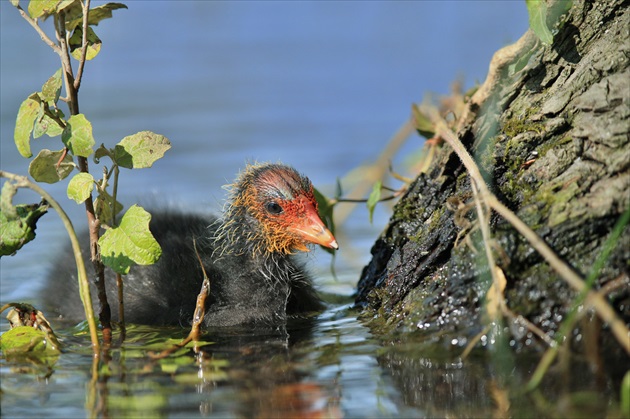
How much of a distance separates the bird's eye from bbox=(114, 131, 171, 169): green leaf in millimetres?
1026

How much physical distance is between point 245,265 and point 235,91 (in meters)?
4.68

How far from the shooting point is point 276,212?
4629mm

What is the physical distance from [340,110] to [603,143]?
18.2 ft

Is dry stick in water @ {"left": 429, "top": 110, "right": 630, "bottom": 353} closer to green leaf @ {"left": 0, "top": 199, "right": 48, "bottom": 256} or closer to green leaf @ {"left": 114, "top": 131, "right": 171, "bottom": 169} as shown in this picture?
green leaf @ {"left": 114, "top": 131, "right": 171, "bottom": 169}

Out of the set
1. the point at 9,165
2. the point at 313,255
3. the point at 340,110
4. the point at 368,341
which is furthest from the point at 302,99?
the point at 368,341

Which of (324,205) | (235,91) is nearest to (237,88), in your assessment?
(235,91)

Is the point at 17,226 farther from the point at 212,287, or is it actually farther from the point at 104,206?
the point at 212,287

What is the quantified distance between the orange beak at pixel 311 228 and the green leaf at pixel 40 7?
1497 mm

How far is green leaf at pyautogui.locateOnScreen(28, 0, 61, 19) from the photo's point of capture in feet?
11.6

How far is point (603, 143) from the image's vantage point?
3.32 metres

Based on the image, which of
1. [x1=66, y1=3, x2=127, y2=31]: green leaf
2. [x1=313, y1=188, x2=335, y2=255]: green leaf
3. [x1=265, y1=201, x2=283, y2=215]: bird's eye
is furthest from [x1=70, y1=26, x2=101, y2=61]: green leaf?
[x1=313, y1=188, x2=335, y2=255]: green leaf

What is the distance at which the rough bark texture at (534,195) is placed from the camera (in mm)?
3163

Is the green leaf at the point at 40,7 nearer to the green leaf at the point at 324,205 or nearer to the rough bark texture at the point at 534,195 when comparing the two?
the rough bark texture at the point at 534,195

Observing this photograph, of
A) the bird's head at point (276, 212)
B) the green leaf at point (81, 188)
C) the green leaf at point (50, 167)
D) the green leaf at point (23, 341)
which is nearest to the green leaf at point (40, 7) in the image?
the green leaf at point (50, 167)
